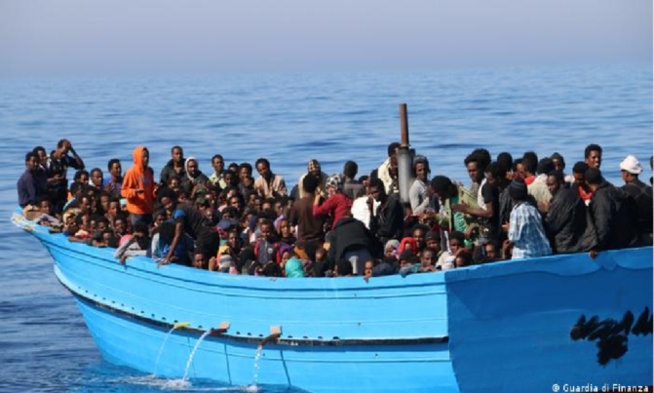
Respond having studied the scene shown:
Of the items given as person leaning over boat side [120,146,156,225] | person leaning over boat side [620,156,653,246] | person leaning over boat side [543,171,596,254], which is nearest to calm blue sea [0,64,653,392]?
person leaning over boat side [120,146,156,225]

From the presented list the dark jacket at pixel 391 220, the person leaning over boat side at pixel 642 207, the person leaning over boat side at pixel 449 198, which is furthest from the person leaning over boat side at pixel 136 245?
the person leaning over boat side at pixel 642 207

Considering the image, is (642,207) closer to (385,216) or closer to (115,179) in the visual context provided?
(385,216)

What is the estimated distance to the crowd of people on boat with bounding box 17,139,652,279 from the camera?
14594mm

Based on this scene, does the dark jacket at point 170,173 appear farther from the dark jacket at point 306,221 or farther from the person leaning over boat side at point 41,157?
the dark jacket at point 306,221

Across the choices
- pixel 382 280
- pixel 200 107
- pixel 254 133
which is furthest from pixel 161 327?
pixel 200 107

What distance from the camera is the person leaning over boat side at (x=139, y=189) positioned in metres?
19.0

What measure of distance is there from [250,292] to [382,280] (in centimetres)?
181

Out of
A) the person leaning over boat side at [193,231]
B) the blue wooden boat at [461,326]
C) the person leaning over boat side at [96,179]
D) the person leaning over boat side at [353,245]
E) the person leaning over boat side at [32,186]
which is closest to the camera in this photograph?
the blue wooden boat at [461,326]

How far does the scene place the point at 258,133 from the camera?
54.7 m

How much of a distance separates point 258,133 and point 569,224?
133 feet

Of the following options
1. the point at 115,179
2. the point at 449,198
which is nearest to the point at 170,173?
the point at 115,179

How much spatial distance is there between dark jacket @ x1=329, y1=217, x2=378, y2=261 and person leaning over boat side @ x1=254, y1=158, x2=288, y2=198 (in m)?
4.02

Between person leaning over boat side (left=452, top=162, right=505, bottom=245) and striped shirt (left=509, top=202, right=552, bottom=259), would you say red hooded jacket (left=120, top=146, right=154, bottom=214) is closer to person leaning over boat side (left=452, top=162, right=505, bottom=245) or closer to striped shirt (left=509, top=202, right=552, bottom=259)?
person leaning over boat side (left=452, top=162, right=505, bottom=245)

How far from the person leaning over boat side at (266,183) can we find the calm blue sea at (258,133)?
2740 mm
